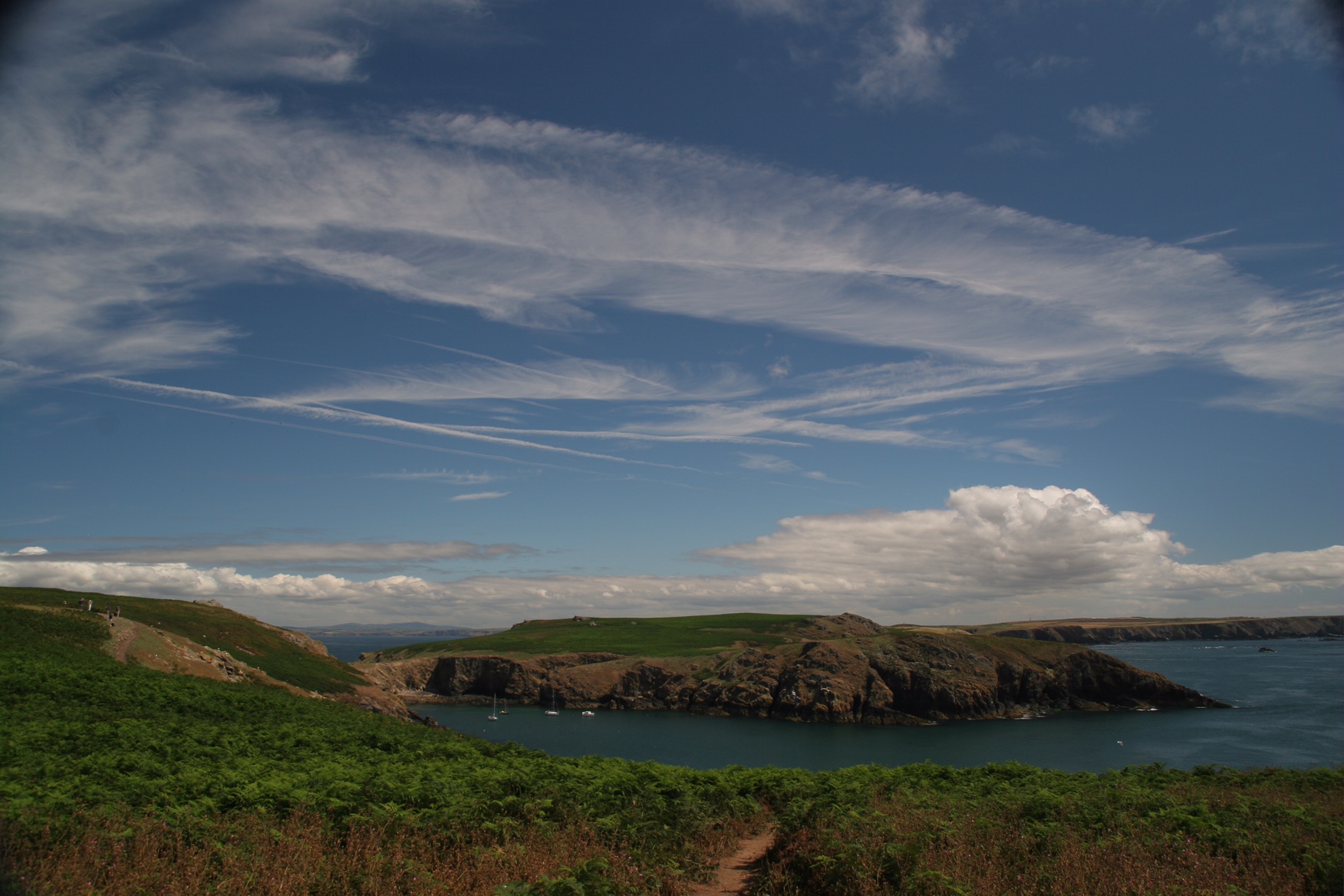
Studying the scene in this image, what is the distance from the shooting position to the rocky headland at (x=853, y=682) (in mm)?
101625

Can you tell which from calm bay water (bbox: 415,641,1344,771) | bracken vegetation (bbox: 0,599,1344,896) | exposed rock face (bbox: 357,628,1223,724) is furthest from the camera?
exposed rock face (bbox: 357,628,1223,724)

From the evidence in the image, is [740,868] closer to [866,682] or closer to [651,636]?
[866,682]

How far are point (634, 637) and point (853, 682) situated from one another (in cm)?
6099

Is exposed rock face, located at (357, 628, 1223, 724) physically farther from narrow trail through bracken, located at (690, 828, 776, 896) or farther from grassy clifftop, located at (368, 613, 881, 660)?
narrow trail through bracken, located at (690, 828, 776, 896)

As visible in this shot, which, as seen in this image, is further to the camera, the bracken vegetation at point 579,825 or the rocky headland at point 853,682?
the rocky headland at point 853,682

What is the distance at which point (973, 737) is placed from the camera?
283 ft

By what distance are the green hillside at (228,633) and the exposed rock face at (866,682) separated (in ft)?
182

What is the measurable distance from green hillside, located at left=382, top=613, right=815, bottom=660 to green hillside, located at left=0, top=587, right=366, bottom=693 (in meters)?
68.6

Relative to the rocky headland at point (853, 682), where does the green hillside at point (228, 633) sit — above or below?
above

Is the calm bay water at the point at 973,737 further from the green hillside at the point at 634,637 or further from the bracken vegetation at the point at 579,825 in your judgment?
the bracken vegetation at the point at 579,825

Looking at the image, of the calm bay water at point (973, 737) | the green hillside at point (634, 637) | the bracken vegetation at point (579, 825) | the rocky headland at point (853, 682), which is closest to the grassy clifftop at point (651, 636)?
the green hillside at point (634, 637)

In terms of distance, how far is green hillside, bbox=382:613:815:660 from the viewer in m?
138

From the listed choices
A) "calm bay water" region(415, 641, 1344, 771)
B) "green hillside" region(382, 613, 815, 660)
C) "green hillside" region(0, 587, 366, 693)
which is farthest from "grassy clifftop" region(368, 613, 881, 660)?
"green hillside" region(0, 587, 366, 693)

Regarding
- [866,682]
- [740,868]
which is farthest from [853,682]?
[740,868]
